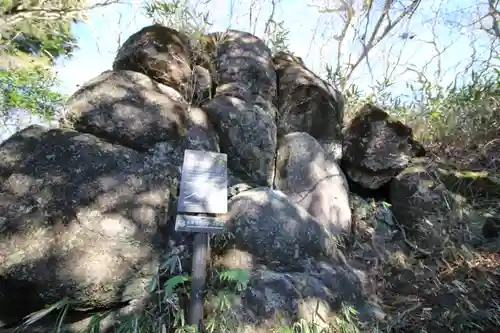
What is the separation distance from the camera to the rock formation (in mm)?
2631

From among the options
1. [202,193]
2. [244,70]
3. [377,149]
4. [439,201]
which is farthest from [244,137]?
[439,201]

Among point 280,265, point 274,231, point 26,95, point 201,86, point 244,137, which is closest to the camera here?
point 280,265

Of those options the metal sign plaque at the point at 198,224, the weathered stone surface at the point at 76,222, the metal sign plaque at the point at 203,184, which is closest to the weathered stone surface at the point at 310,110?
the metal sign plaque at the point at 203,184

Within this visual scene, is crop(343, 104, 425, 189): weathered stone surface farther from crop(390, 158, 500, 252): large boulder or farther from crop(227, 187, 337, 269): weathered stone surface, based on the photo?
crop(227, 187, 337, 269): weathered stone surface

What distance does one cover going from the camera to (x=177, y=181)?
3.49 meters

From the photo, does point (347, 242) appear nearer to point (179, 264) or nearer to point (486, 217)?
point (486, 217)

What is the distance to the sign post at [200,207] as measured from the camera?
101 inches

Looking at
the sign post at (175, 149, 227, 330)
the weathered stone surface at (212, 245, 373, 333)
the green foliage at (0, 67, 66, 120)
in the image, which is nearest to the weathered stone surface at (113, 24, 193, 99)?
the green foliage at (0, 67, 66, 120)

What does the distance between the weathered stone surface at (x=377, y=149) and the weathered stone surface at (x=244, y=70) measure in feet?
4.97

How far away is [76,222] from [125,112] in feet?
4.43

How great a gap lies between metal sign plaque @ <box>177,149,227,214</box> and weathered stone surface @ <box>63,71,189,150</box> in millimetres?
865

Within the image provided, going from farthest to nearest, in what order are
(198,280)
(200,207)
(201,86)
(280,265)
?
(201,86), (280,265), (200,207), (198,280)

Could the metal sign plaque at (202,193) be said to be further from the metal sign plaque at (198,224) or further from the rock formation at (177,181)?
the rock formation at (177,181)

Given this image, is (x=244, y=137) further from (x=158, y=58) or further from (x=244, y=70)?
(x=158, y=58)
